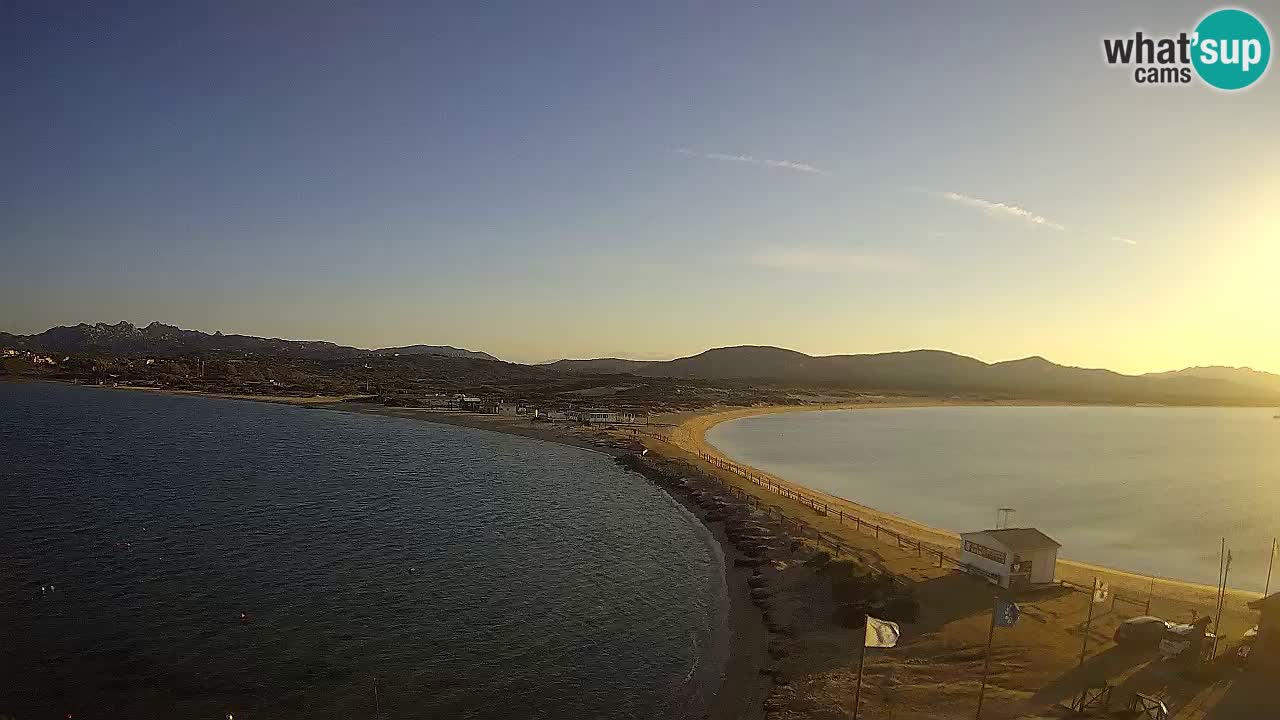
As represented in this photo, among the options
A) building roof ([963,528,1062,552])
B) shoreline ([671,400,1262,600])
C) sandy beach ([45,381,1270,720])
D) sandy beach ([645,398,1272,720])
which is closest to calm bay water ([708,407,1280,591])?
shoreline ([671,400,1262,600])

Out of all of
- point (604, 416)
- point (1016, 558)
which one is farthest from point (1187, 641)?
point (604, 416)

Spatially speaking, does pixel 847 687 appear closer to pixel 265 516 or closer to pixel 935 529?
pixel 935 529

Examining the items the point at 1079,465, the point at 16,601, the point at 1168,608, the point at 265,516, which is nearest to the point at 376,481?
the point at 265,516

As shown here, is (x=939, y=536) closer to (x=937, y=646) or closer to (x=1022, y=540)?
(x=1022, y=540)

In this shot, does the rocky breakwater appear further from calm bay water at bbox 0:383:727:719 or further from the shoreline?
the shoreline

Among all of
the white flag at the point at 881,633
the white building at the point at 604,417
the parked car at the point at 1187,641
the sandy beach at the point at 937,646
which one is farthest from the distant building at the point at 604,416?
the white flag at the point at 881,633

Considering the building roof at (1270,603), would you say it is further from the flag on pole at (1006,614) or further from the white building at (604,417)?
the white building at (604,417)
